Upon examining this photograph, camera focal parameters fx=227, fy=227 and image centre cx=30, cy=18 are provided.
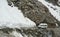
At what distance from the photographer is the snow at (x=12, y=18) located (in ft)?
39.4

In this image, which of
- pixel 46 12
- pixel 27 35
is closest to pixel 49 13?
pixel 46 12

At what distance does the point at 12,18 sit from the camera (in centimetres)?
1273

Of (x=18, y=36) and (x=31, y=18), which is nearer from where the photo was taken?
(x=18, y=36)

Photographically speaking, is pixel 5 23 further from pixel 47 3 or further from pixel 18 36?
pixel 47 3

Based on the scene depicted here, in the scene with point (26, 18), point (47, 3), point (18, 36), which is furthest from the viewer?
point (47, 3)

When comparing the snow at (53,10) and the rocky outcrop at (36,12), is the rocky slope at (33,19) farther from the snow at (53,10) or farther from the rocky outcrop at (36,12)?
the snow at (53,10)

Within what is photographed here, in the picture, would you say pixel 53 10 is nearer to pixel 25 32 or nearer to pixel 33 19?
pixel 33 19

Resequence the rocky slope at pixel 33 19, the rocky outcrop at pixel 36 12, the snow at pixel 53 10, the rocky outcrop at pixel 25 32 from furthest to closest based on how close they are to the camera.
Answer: the snow at pixel 53 10
the rocky outcrop at pixel 36 12
the rocky slope at pixel 33 19
the rocky outcrop at pixel 25 32

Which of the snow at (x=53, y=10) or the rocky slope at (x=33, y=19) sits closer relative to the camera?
the rocky slope at (x=33, y=19)

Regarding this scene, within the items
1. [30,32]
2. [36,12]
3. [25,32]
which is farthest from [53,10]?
[25,32]

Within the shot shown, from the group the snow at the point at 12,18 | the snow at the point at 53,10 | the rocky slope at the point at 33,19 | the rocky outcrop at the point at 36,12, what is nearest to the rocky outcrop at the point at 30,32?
the rocky slope at the point at 33,19

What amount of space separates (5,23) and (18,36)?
39.4 inches

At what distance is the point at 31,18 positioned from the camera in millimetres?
13656

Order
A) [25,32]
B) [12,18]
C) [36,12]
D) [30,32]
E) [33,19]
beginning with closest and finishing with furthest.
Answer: [25,32], [30,32], [12,18], [33,19], [36,12]
